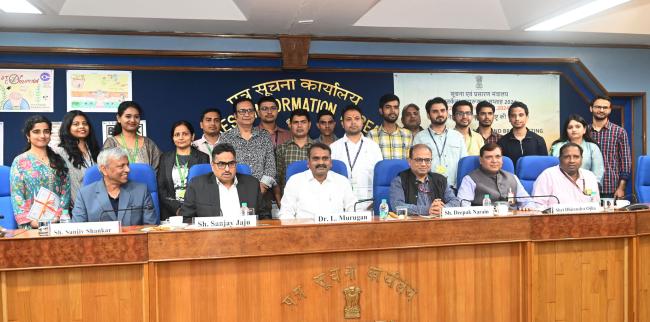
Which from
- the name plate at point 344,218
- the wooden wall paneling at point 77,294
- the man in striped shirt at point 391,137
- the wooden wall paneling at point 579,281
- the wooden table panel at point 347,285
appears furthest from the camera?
the man in striped shirt at point 391,137

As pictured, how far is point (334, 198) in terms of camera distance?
3.73 metres

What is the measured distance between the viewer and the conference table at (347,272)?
256cm

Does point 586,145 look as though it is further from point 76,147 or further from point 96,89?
point 96,89

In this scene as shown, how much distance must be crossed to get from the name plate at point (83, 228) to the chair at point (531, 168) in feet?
9.57

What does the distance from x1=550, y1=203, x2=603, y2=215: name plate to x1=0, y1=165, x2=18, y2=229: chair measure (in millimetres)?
3221

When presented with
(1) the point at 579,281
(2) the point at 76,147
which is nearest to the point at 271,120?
(2) the point at 76,147

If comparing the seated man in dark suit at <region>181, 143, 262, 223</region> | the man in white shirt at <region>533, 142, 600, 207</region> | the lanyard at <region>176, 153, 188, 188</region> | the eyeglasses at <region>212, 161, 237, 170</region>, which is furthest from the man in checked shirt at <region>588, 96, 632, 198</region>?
the lanyard at <region>176, 153, 188, 188</region>

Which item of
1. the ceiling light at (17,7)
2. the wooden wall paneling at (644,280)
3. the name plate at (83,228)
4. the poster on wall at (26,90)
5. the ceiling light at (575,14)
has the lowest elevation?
the wooden wall paneling at (644,280)

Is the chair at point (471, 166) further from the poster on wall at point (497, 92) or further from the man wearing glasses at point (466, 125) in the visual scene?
the poster on wall at point (497, 92)

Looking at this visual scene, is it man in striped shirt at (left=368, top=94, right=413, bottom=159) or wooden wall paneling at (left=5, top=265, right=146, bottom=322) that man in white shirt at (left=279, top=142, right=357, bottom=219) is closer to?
man in striped shirt at (left=368, top=94, right=413, bottom=159)

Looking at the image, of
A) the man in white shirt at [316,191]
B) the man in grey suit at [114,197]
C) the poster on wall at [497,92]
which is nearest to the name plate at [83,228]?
the man in grey suit at [114,197]

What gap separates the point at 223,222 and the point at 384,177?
62.2 inches

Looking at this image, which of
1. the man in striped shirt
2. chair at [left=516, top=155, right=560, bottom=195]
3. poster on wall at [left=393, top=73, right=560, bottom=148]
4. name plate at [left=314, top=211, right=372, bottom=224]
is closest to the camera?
name plate at [left=314, top=211, right=372, bottom=224]

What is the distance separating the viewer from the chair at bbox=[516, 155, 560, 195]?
4332 millimetres
